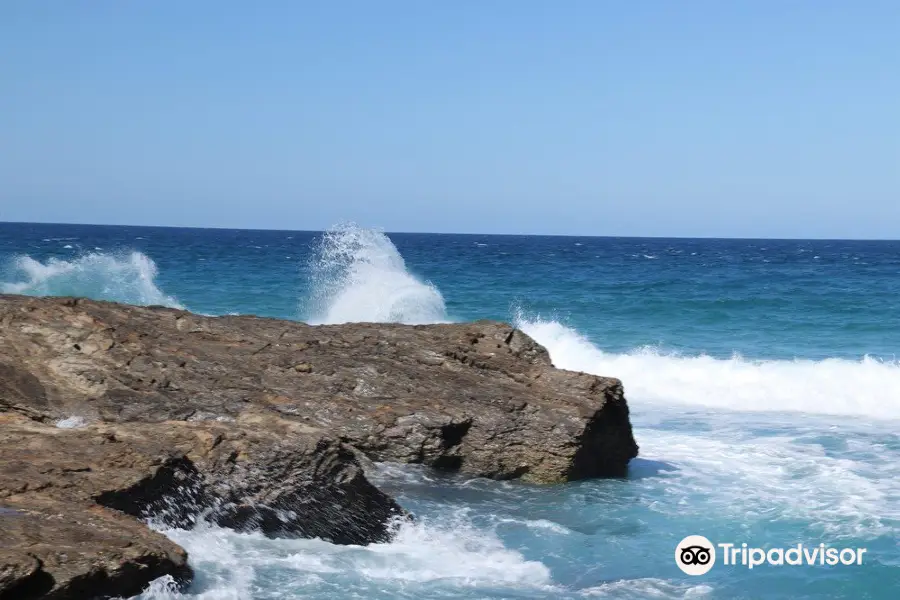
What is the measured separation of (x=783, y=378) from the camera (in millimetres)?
17062

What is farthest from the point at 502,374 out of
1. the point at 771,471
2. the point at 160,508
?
the point at 160,508

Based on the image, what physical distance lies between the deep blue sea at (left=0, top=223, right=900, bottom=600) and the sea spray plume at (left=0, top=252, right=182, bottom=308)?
3.4 inches

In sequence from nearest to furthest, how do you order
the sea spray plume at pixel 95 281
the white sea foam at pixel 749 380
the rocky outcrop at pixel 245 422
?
the rocky outcrop at pixel 245 422 < the white sea foam at pixel 749 380 < the sea spray plume at pixel 95 281

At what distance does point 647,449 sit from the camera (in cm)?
1069

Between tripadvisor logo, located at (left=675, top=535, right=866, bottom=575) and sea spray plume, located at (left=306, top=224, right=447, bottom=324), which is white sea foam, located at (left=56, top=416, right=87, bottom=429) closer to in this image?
tripadvisor logo, located at (left=675, top=535, right=866, bottom=575)

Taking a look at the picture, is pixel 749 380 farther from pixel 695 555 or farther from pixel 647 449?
pixel 695 555

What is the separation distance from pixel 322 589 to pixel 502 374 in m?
4.04

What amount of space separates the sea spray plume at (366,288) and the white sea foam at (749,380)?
3.47 metres

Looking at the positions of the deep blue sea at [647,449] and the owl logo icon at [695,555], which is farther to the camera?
the owl logo icon at [695,555]

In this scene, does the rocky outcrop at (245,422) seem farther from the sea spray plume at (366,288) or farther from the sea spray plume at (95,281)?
the sea spray plume at (95,281)

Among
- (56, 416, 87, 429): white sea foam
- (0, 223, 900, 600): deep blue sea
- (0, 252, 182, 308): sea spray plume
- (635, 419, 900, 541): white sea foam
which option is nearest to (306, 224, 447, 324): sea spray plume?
(0, 223, 900, 600): deep blue sea

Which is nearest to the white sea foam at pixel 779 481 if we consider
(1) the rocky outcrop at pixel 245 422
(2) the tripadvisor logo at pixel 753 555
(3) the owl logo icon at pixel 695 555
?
(2) the tripadvisor logo at pixel 753 555

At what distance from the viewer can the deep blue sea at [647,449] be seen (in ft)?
20.7

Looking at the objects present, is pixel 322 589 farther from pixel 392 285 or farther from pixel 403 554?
pixel 392 285
